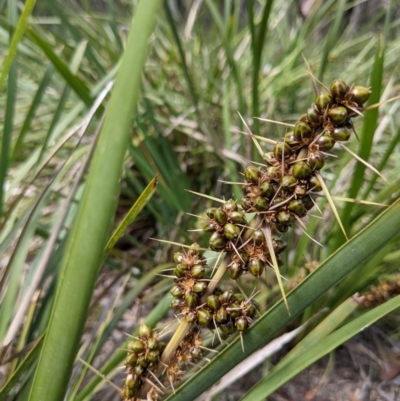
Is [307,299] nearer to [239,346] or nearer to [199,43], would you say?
[239,346]

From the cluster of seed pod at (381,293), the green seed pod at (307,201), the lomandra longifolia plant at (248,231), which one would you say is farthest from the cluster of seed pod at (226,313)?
the cluster of seed pod at (381,293)

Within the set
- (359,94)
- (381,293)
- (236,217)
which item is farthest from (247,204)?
(381,293)

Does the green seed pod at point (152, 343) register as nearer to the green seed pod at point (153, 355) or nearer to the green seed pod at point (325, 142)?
the green seed pod at point (153, 355)

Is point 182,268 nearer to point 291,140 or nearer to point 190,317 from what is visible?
point 190,317

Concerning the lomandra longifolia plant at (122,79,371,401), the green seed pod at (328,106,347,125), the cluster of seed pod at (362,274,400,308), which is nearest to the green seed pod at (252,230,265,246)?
the lomandra longifolia plant at (122,79,371,401)

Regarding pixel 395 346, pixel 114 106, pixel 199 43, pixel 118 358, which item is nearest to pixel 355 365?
pixel 395 346

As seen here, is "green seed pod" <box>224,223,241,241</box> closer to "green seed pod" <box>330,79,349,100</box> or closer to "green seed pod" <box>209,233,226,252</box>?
"green seed pod" <box>209,233,226,252</box>
